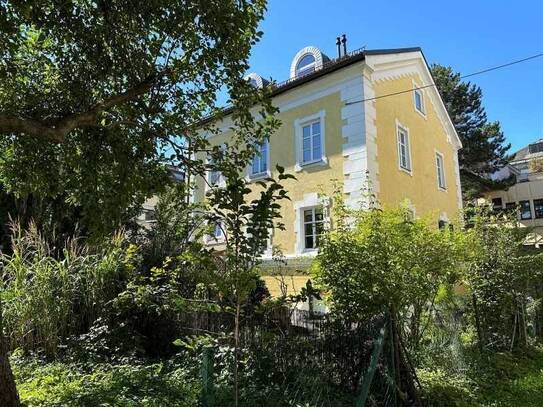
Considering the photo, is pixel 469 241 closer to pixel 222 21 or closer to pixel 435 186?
pixel 222 21

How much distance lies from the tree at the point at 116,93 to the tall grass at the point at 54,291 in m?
1.25

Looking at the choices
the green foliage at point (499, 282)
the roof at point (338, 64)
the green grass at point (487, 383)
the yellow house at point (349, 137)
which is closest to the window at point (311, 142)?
the yellow house at point (349, 137)

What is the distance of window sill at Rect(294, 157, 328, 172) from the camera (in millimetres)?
14250

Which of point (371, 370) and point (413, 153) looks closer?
point (371, 370)

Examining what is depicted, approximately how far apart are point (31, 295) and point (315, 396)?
4551 millimetres

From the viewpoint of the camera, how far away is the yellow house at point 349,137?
13.5m

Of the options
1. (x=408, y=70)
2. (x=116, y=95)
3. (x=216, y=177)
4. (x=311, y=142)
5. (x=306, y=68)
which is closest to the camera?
(x=116, y=95)

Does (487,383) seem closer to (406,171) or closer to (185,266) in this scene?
(185,266)

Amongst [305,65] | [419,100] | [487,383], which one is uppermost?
[305,65]

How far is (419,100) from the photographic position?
18.0 m

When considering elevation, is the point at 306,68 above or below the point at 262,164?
above

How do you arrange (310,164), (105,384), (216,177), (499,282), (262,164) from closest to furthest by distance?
(105,384), (499,282), (216,177), (310,164), (262,164)

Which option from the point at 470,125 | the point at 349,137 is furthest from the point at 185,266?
the point at 470,125

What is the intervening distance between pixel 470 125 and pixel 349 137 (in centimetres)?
2460
